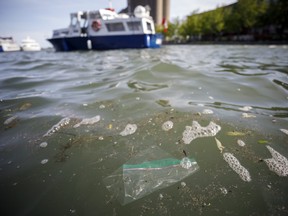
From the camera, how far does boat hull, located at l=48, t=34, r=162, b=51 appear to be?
1964cm

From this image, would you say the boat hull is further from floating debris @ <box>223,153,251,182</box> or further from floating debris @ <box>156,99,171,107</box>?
floating debris @ <box>223,153,251,182</box>

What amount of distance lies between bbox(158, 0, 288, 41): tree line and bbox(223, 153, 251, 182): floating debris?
3177 centimetres

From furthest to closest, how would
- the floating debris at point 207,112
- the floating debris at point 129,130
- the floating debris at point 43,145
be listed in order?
the floating debris at point 207,112 → the floating debris at point 129,130 → the floating debris at point 43,145

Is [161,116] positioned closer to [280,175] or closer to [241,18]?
[280,175]

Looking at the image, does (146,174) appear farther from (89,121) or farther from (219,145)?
(89,121)

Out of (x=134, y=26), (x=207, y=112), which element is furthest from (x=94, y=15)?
(x=207, y=112)

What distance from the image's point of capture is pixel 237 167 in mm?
1426

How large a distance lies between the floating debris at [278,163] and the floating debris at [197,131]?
1.75 ft

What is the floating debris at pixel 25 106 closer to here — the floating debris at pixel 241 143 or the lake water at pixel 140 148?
the lake water at pixel 140 148

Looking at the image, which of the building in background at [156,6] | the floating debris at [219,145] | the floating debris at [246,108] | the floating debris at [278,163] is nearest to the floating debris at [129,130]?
the floating debris at [219,145]

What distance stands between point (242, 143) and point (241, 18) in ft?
121

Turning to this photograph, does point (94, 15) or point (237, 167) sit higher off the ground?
point (94, 15)

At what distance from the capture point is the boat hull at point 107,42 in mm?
19641

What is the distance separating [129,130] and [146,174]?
0.68 meters
